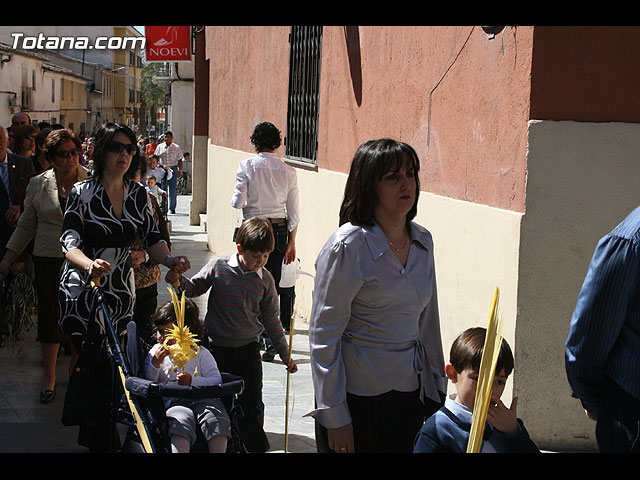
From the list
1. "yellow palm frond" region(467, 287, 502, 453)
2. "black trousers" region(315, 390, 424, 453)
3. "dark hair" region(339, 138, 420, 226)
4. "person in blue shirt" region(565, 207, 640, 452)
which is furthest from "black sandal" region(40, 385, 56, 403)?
"yellow palm frond" region(467, 287, 502, 453)

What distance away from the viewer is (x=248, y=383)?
16.9ft

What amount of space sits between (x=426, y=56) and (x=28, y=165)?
3.91 metres

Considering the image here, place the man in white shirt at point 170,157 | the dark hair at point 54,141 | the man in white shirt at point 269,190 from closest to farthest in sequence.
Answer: the dark hair at point 54,141 < the man in white shirt at point 269,190 < the man in white shirt at point 170,157

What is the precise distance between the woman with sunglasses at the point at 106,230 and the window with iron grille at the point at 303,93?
14.6 ft

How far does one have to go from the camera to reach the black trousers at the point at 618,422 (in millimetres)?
2777

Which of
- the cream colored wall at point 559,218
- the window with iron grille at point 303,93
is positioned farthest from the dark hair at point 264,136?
the cream colored wall at point 559,218

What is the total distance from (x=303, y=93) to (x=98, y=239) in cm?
526

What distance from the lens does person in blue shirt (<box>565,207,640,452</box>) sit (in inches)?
108

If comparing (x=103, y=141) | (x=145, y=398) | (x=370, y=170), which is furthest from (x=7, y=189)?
(x=370, y=170)

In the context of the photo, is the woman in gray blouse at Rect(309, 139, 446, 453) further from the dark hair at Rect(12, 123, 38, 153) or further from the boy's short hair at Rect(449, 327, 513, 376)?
the dark hair at Rect(12, 123, 38, 153)

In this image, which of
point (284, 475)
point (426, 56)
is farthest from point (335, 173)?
point (284, 475)

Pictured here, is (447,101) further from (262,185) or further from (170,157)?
(170,157)

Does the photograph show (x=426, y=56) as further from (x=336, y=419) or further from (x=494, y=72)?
(x=336, y=419)

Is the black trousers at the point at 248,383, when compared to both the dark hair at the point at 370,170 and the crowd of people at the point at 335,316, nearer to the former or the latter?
the crowd of people at the point at 335,316
